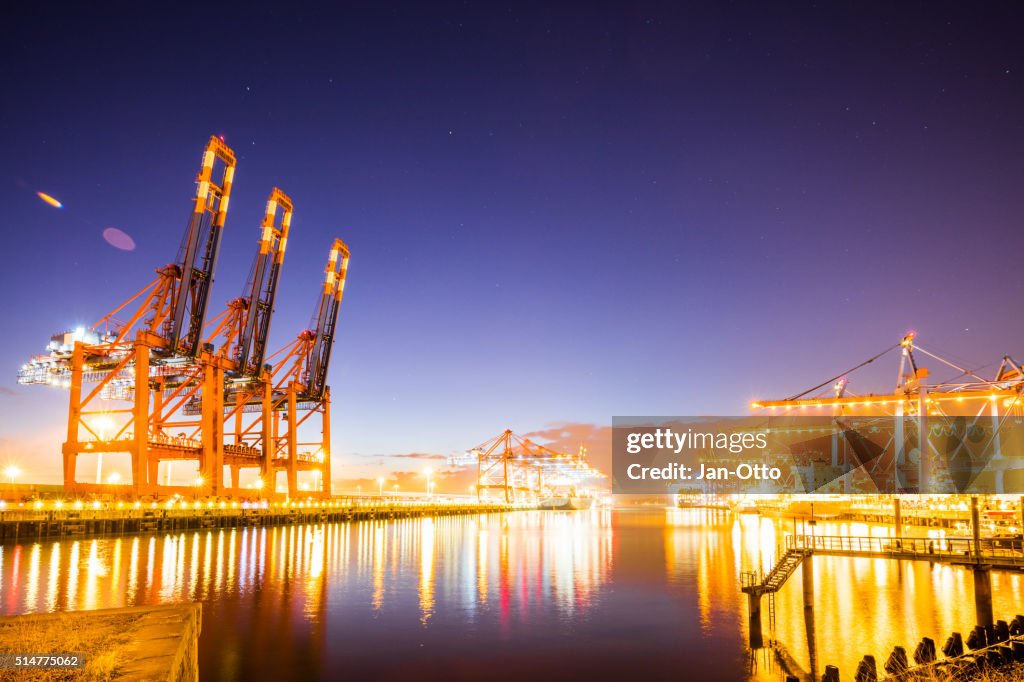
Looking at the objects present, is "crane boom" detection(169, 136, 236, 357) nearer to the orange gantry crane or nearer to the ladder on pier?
the orange gantry crane

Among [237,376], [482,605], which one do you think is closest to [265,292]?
[237,376]

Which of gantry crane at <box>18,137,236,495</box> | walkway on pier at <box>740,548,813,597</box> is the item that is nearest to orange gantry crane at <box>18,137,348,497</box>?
gantry crane at <box>18,137,236,495</box>

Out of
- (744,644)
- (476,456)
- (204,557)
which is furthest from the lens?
(476,456)

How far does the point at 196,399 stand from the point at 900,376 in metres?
79.3

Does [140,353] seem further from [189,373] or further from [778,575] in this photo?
[778,575]

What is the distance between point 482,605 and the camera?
34344mm

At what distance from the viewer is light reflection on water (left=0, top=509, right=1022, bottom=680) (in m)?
23.4

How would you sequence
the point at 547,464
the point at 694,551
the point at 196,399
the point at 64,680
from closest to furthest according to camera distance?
1. the point at 64,680
2. the point at 694,551
3. the point at 196,399
4. the point at 547,464

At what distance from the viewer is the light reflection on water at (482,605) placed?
23406mm

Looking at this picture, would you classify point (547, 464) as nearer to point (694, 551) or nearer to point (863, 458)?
point (863, 458)

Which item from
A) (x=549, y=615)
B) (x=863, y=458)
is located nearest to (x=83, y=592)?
(x=549, y=615)

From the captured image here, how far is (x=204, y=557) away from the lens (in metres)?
46.8

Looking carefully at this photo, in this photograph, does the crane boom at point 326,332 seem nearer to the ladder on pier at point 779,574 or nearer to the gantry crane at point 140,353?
the gantry crane at point 140,353

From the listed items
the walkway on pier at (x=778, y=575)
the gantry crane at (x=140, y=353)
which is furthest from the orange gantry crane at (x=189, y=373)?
the walkway on pier at (x=778, y=575)
